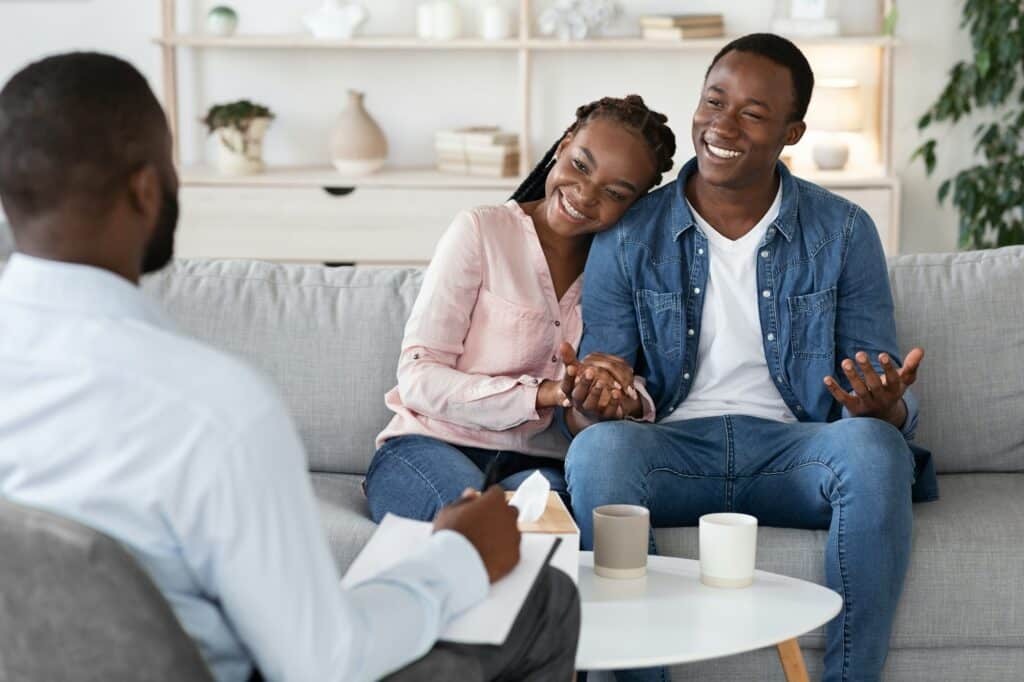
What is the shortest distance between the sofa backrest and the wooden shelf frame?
1.97 m

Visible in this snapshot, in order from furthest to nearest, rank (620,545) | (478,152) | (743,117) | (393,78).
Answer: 1. (393,78)
2. (478,152)
3. (743,117)
4. (620,545)

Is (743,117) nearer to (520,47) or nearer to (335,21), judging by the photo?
(520,47)

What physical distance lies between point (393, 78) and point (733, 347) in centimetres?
283

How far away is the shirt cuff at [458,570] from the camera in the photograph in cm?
123

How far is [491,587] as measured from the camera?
1.29 m

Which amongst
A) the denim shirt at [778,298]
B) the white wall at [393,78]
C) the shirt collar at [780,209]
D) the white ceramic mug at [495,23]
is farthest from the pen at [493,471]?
the white wall at [393,78]

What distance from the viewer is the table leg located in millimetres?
1696

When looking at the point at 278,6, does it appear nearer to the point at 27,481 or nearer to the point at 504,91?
the point at 504,91

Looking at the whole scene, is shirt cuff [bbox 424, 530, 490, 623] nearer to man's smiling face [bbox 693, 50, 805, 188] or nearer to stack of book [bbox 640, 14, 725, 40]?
man's smiling face [bbox 693, 50, 805, 188]

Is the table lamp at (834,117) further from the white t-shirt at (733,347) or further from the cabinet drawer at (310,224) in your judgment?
the white t-shirt at (733,347)

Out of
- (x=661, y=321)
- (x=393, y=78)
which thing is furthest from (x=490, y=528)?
(x=393, y=78)

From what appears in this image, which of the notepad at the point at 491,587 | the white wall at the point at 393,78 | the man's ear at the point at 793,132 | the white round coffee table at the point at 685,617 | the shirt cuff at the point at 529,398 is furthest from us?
the white wall at the point at 393,78

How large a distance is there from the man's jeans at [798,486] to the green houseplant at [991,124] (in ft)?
7.83

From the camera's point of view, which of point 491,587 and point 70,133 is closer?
point 70,133
